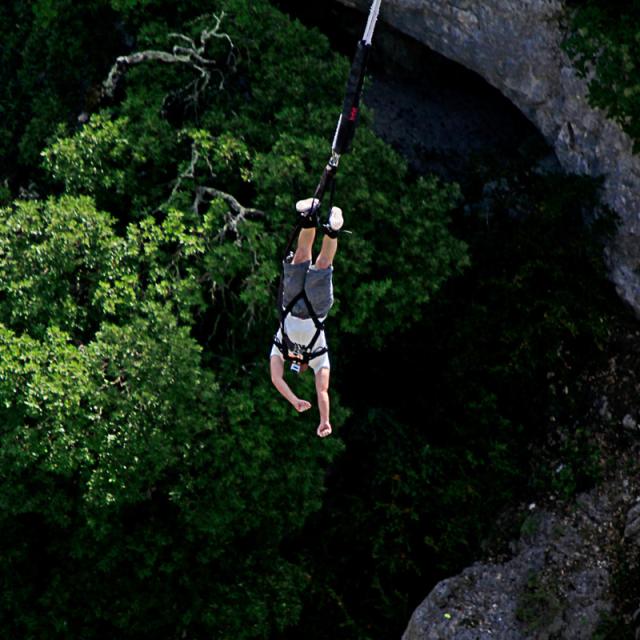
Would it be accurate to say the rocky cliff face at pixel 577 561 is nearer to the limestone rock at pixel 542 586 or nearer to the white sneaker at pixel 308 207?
the limestone rock at pixel 542 586

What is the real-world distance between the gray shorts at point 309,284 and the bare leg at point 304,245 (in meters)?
0.06

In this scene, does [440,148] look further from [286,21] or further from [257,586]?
[257,586]

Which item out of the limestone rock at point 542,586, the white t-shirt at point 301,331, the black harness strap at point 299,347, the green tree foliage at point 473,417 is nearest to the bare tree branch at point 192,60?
the green tree foliage at point 473,417

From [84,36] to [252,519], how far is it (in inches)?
362

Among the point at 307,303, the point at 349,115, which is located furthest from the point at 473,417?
the point at 349,115

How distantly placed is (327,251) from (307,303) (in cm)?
76

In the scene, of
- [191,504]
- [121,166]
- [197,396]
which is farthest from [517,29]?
[191,504]

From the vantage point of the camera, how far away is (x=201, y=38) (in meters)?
18.3

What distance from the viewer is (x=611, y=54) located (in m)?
16.9

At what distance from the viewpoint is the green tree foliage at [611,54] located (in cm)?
1670

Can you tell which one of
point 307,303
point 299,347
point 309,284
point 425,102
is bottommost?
point 299,347

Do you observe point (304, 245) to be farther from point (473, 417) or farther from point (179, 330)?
point (473, 417)

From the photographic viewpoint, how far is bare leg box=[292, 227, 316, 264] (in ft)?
33.2

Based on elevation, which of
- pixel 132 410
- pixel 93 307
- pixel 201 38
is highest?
pixel 201 38
